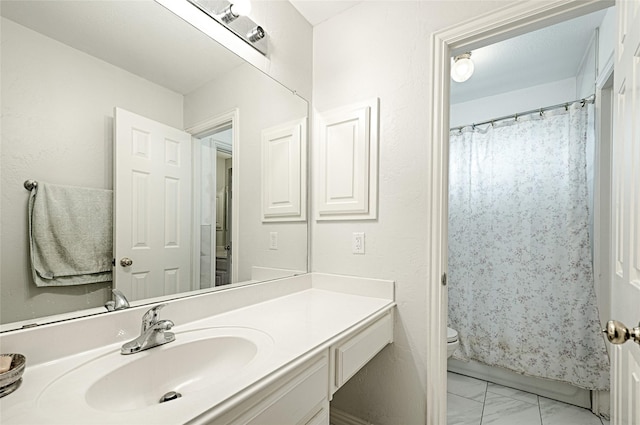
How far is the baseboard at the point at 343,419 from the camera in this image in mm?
1511

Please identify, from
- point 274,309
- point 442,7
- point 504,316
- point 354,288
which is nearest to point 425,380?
point 354,288

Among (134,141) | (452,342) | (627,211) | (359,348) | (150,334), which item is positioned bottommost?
(452,342)

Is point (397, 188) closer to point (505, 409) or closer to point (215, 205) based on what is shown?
point (215, 205)

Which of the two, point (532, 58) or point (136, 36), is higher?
point (532, 58)

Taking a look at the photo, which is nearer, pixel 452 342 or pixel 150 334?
pixel 150 334

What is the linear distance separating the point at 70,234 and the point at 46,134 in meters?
0.27

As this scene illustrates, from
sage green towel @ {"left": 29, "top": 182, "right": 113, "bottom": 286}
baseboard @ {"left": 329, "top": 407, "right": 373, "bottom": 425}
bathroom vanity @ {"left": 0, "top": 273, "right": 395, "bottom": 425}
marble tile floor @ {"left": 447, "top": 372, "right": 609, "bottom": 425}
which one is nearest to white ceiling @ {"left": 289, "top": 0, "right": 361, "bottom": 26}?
sage green towel @ {"left": 29, "top": 182, "right": 113, "bottom": 286}

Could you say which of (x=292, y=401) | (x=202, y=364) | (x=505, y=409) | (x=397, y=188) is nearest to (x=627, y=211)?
(x=397, y=188)

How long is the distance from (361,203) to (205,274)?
32.0 inches

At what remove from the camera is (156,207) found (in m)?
1.01

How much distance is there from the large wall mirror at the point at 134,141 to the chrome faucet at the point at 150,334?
12 cm

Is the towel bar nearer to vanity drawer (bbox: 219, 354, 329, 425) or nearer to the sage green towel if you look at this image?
the sage green towel

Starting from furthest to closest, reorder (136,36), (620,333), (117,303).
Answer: (136,36) < (117,303) < (620,333)

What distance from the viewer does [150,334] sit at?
841 mm
